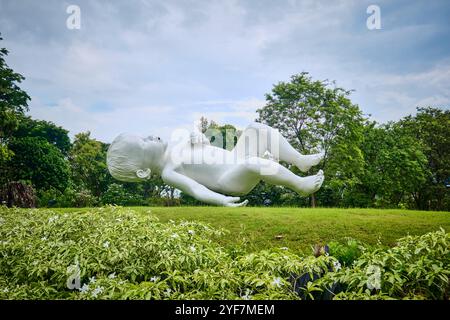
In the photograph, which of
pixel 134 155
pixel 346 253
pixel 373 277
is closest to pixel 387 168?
pixel 134 155

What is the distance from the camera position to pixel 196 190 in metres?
6.21

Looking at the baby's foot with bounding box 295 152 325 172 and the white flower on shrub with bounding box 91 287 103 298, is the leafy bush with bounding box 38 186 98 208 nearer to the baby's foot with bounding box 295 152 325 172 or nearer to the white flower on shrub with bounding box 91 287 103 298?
the baby's foot with bounding box 295 152 325 172

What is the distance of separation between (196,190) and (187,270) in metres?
3.39

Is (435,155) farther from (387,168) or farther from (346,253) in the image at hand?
(346,253)

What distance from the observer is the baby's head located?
252 inches

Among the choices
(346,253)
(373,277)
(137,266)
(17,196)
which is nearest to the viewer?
(373,277)

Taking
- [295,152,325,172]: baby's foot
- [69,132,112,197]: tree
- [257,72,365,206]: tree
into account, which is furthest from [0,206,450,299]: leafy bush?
[69,132,112,197]: tree

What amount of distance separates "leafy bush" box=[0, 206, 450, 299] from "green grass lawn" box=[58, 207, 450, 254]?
0.91m

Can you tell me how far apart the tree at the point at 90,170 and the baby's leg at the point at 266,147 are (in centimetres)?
1269

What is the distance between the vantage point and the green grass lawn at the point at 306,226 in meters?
4.21

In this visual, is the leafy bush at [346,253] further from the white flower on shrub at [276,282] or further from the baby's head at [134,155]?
the baby's head at [134,155]

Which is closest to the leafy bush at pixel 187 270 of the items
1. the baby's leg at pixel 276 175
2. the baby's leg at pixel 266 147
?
the baby's leg at pixel 276 175

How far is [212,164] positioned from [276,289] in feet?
13.8

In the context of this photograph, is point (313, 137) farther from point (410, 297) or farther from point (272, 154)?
point (410, 297)
